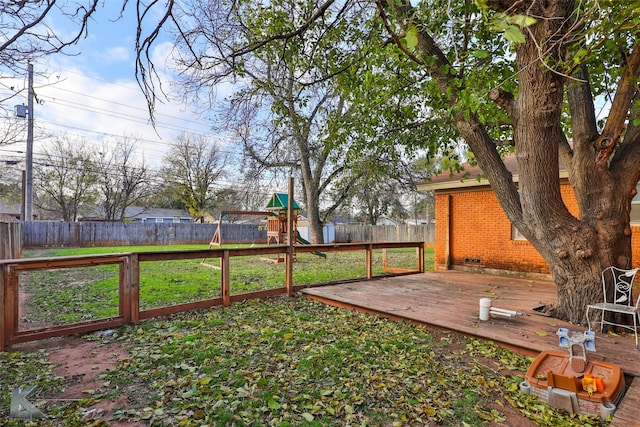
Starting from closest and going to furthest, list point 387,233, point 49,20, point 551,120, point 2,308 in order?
point 49,20
point 2,308
point 551,120
point 387,233

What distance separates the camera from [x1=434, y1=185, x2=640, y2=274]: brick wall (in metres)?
8.09

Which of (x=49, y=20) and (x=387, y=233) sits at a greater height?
(x=49, y=20)

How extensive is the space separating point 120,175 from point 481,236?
2624cm

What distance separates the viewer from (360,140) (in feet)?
23.8

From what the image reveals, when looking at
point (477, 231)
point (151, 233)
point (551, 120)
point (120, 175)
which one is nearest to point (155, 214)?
point (120, 175)

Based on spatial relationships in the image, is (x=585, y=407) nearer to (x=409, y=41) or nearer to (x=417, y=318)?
(x=417, y=318)

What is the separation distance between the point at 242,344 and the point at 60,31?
314 cm

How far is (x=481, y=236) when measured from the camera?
8883 millimetres

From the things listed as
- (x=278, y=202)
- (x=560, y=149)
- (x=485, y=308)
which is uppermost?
(x=560, y=149)

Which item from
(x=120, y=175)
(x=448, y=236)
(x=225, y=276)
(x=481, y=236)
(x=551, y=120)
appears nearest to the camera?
(x=551, y=120)

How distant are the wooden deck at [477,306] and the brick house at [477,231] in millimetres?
602

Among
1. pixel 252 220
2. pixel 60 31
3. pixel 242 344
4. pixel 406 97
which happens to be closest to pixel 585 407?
pixel 242 344

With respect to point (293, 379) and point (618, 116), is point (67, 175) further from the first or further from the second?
point (618, 116)

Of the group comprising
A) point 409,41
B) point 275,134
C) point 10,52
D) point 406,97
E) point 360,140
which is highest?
point 275,134
